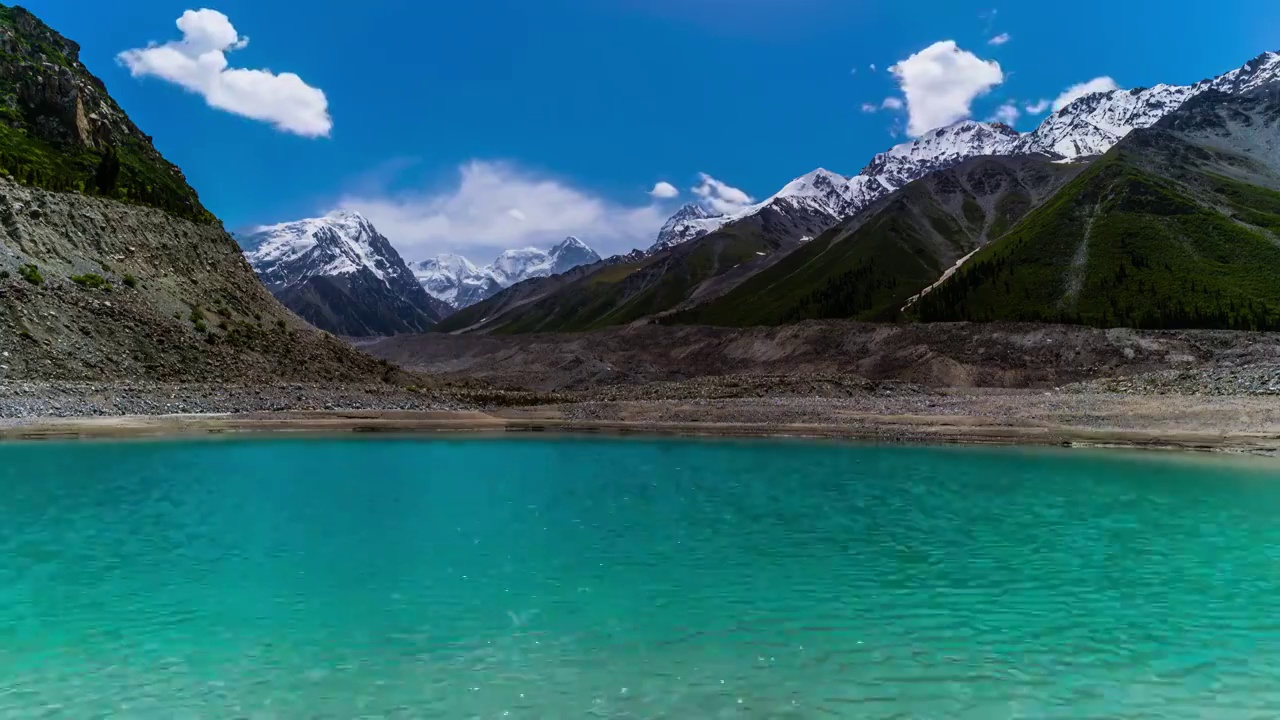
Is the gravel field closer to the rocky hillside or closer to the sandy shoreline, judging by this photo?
the sandy shoreline

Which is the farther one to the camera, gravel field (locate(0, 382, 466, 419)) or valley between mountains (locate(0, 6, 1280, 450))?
valley between mountains (locate(0, 6, 1280, 450))

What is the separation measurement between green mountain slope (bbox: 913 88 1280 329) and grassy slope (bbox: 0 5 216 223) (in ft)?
414

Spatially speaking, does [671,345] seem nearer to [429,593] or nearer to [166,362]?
[166,362]

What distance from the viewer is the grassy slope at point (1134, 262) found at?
11044 centimetres

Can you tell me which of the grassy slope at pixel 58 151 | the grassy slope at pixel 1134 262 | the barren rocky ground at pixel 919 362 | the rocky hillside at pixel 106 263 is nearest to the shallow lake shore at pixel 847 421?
the barren rocky ground at pixel 919 362

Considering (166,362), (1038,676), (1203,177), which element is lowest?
(1038,676)

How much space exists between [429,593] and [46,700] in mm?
7198

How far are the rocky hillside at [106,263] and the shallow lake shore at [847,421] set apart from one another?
1205 cm

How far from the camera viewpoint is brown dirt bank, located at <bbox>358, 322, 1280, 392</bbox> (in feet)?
303

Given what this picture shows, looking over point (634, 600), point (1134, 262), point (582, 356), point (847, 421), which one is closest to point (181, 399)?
point (847, 421)

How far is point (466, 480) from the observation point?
120 ft

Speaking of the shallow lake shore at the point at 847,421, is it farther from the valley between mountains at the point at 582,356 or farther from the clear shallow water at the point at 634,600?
the clear shallow water at the point at 634,600

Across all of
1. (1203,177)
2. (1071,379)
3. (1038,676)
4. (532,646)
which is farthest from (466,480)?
(1203,177)

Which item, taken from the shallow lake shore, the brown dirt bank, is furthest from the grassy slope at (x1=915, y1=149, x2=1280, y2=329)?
the shallow lake shore
